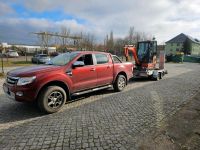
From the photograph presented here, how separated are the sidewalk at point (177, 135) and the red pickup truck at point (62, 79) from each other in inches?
114

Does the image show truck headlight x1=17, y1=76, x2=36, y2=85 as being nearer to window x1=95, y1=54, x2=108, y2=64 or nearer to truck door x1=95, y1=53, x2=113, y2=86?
truck door x1=95, y1=53, x2=113, y2=86

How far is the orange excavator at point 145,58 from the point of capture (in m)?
11.8

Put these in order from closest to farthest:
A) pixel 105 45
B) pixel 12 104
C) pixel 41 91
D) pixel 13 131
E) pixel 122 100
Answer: pixel 13 131 → pixel 41 91 → pixel 12 104 → pixel 122 100 → pixel 105 45

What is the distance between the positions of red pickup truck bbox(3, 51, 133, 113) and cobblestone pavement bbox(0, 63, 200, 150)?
477 mm

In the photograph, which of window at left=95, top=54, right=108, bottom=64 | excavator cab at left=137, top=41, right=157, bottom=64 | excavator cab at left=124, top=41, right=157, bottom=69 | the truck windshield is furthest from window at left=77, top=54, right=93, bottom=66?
excavator cab at left=137, top=41, right=157, bottom=64

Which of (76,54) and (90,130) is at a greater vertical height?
(76,54)

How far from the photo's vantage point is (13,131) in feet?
13.8

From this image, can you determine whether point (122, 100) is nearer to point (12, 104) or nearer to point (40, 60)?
point (12, 104)

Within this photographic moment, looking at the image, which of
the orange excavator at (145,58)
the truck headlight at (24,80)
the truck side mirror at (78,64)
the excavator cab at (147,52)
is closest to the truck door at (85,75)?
the truck side mirror at (78,64)

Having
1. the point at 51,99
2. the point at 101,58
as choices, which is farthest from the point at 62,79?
the point at 101,58

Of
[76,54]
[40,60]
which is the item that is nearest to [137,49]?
[76,54]

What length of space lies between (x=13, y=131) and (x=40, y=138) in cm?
81

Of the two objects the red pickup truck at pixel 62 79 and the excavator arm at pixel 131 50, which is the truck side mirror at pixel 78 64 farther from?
the excavator arm at pixel 131 50

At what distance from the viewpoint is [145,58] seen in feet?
40.4
